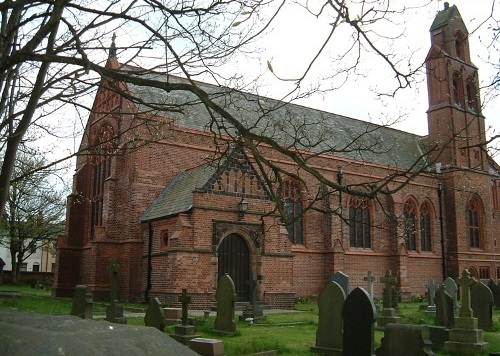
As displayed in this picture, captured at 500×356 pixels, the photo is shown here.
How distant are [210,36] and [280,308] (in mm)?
13799

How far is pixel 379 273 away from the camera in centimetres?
2794

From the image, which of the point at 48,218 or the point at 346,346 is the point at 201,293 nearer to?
the point at 346,346

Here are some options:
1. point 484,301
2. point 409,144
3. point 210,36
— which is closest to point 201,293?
point 484,301

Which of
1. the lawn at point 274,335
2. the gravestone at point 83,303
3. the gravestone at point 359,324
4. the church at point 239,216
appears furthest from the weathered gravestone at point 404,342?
the gravestone at point 83,303

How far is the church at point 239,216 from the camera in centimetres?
1786

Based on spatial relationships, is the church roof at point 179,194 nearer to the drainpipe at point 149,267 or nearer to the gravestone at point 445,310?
the drainpipe at point 149,267

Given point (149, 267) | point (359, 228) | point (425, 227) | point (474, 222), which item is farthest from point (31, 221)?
point (474, 222)

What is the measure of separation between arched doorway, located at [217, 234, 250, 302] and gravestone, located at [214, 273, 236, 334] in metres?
6.03

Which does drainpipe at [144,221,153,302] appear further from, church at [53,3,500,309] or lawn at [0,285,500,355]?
lawn at [0,285,500,355]

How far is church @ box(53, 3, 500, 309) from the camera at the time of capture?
58.6 ft

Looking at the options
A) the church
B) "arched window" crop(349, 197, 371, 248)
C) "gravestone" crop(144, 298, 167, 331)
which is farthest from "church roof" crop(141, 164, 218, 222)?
"arched window" crop(349, 197, 371, 248)

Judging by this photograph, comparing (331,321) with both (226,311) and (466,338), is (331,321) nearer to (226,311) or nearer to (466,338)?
(466,338)

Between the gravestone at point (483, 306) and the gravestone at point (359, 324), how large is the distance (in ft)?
22.8

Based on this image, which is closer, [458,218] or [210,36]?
[210,36]
